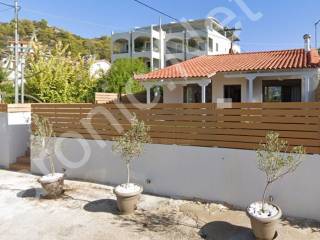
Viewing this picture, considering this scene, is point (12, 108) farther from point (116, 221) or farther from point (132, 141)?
point (116, 221)

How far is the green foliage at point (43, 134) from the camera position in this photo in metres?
9.84

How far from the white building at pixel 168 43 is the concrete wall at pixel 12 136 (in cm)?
4250

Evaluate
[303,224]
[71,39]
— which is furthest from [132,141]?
[71,39]

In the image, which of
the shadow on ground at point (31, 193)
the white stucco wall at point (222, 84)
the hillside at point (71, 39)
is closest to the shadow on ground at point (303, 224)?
the shadow on ground at point (31, 193)

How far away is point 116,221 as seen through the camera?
6848 mm

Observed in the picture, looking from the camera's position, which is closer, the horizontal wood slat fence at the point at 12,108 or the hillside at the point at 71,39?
the horizontal wood slat fence at the point at 12,108

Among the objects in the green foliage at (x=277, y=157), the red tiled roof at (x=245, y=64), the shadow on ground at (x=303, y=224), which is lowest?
the shadow on ground at (x=303, y=224)

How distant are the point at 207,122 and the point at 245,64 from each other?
10.7m

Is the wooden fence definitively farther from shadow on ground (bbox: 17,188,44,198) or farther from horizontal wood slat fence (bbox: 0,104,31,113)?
shadow on ground (bbox: 17,188,44,198)

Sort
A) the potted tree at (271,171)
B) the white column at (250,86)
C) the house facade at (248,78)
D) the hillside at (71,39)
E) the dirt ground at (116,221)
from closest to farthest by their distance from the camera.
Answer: the potted tree at (271,171) → the dirt ground at (116,221) → the house facade at (248,78) → the white column at (250,86) → the hillside at (71,39)

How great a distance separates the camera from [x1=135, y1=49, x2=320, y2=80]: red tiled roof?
1602 centimetres

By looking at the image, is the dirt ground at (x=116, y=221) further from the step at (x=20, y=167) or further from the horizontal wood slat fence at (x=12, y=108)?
the horizontal wood slat fence at (x=12, y=108)

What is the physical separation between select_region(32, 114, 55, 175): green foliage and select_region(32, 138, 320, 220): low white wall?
1161mm

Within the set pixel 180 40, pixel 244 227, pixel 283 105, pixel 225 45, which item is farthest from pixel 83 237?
pixel 225 45
